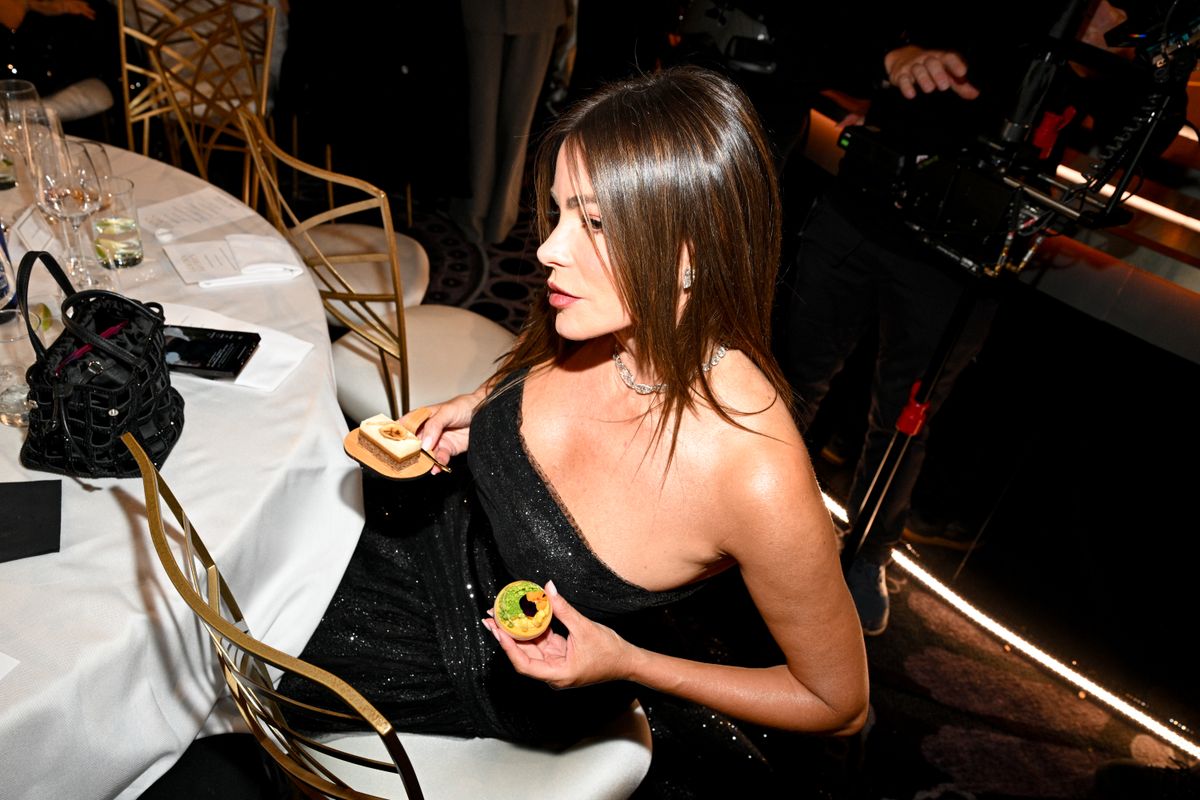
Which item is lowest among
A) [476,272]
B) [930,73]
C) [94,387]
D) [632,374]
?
[476,272]

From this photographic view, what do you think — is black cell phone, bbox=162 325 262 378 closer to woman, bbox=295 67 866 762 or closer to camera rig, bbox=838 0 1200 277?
woman, bbox=295 67 866 762

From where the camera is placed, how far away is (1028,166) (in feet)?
5.36

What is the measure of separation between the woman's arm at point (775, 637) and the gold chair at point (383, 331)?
108cm

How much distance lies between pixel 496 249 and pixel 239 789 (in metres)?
3.02

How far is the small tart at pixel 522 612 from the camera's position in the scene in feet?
3.12

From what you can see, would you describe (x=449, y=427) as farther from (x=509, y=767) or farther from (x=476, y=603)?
(x=509, y=767)

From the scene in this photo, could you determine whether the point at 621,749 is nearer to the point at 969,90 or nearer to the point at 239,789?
the point at 239,789

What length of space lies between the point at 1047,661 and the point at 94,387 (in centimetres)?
257

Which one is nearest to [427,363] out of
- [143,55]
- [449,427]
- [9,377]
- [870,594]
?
[449,427]

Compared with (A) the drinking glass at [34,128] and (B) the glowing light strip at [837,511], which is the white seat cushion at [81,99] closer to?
(A) the drinking glass at [34,128]

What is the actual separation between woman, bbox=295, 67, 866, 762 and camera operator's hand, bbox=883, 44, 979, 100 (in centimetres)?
122

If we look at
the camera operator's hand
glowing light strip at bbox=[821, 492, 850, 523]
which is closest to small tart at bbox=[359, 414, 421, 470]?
the camera operator's hand

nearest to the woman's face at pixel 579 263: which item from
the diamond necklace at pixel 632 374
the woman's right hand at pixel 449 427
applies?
the diamond necklace at pixel 632 374

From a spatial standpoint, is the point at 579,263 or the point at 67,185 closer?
the point at 579,263
